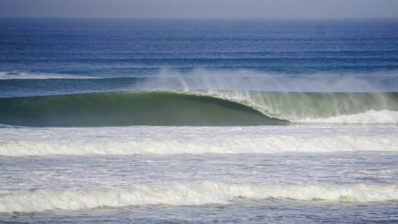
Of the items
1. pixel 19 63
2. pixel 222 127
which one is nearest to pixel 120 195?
pixel 222 127

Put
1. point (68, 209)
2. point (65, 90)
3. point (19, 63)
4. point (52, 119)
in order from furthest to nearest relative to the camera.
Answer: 1. point (19, 63)
2. point (65, 90)
3. point (52, 119)
4. point (68, 209)

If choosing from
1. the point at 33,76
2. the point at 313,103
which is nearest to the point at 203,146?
the point at 313,103

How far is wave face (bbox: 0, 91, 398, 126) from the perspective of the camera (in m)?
18.7

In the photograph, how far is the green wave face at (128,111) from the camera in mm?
18422

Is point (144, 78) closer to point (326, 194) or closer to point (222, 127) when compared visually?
point (222, 127)

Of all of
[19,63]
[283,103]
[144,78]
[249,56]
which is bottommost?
[283,103]

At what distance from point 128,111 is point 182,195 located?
32.5 ft

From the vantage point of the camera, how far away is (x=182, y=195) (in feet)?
34.3

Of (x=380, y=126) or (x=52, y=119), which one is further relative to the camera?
(x=52, y=119)

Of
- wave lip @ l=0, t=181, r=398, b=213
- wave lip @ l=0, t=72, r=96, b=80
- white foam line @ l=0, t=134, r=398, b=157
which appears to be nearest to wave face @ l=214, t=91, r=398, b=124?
white foam line @ l=0, t=134, r=398, b=157

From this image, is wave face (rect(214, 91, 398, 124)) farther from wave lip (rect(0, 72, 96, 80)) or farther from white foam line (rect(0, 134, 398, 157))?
wave lip (rect(0, 72, 96, 80))

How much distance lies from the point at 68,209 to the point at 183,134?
595cm

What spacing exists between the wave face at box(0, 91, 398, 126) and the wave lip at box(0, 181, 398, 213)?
7.41 m

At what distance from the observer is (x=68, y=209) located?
32.3 ft
